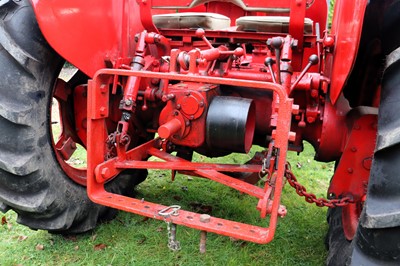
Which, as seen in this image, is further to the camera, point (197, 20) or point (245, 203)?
point (245, 203)

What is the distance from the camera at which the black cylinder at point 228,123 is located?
84.7 inches

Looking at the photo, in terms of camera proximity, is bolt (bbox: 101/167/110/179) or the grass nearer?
bolt (bbox: 101/167/110/179)

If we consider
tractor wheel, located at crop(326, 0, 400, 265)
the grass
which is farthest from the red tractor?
tractor wheel, located at crop(326, 0, 400, 265)

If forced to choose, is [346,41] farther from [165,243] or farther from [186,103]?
[165,243]

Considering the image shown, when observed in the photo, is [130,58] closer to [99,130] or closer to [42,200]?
[99,130]

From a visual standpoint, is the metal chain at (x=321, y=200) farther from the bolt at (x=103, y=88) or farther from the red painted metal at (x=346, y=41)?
the bolt at (x=103, y=88)

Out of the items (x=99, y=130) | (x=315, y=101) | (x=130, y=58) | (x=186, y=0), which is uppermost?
(x=186, y=0)

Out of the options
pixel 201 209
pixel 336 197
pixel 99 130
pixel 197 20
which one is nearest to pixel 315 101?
pixel 336 197

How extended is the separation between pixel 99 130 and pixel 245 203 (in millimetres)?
1693

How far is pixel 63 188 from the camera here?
8.02 ft

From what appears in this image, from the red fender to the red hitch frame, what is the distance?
192mm

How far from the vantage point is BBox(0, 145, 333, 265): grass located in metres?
2.58

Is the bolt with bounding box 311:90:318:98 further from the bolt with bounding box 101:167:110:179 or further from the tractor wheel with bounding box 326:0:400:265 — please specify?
the bolt with bounding box 101:167:110:179

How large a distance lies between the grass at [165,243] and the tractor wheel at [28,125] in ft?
1.03
